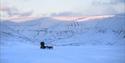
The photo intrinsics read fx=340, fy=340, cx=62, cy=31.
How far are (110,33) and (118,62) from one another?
5960 inches

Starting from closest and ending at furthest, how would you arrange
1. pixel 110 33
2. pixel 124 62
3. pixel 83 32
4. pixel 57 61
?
pixel 124 62 → pixel 57 61 → pixel 110 33 → pixel 83 32

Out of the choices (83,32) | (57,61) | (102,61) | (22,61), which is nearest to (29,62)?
(22,61)

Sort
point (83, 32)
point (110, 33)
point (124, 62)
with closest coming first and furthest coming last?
point (124, 62) → point (110, 33) → point (83, 32)

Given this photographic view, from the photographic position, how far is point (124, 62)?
1582cm

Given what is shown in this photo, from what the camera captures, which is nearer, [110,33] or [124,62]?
[124,62]

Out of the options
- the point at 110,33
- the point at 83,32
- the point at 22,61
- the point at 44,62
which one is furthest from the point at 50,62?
the point at 83,32

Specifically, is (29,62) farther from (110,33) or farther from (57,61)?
(110,33)

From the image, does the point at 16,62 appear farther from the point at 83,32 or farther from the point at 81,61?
the point at 83,32

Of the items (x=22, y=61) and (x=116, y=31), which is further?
(x=116, y=31)

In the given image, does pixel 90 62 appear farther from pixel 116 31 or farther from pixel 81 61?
pixel 116 31

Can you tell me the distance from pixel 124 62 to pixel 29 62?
443 cm

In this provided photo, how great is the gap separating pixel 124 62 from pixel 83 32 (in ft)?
571

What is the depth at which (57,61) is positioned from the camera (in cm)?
1689

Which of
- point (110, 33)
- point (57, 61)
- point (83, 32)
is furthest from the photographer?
point (83, 32)
